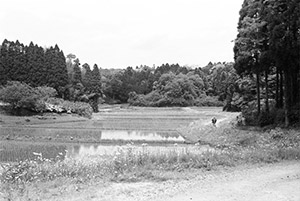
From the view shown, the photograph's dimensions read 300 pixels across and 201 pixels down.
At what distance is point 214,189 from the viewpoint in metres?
6.93

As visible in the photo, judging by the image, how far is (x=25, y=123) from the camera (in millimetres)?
32375

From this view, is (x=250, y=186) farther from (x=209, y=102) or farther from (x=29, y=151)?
(x=209, y=102)

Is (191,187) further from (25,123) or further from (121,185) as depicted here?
(25,123)

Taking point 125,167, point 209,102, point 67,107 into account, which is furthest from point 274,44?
point 209,102

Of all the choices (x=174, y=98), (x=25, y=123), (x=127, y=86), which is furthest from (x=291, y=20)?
(x=127, y=86)

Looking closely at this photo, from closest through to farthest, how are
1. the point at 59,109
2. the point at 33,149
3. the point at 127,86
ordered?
the point at 33,149 < the point at 59,109 < the point at 127,86

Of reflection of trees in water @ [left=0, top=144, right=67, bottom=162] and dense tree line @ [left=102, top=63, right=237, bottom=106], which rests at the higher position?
dense tree line @ [left=102, top=63, right=237, bottom=106]

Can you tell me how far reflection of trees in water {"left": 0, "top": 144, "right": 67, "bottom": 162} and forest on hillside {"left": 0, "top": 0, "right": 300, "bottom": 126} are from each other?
11.2 meters

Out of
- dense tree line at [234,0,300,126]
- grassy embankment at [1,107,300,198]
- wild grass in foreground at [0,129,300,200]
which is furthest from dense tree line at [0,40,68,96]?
wild grass in foreground at [0,129,300,200]

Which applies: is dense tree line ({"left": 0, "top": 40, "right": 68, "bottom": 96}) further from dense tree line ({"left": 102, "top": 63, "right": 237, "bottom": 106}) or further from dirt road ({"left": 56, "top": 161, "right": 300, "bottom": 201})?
dirt road ({"left": 56, "top": 161, "right": 300, "bottom": 201})

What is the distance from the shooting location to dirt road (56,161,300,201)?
250 inches

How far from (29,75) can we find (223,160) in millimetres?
40185

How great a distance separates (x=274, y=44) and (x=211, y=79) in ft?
215

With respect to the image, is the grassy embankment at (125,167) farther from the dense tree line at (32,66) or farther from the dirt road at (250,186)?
the dense tree line at (32,66)
